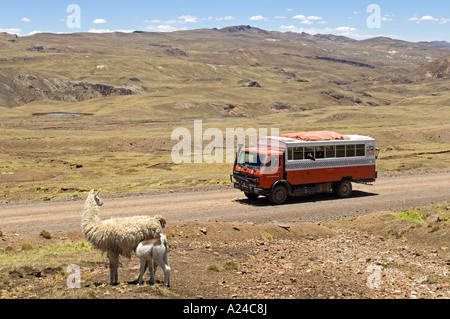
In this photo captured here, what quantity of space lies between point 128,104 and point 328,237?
10470 cm

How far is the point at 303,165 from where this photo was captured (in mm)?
27859

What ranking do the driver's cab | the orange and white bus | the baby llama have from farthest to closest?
the orange and white bus, the driver's cab, the baby llama

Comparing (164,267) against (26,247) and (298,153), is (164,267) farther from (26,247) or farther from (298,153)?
(298,153)

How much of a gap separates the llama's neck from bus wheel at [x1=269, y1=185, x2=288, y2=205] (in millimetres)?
15889

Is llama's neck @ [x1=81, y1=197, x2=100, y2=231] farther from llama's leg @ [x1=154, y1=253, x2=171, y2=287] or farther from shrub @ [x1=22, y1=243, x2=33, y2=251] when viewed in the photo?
shrub @ [x1=22, y1=243, x2=33, y2=251]

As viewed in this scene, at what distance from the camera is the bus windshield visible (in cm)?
2737

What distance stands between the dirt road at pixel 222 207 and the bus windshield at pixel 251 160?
84.9 inches

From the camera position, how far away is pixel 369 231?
21.3 meters

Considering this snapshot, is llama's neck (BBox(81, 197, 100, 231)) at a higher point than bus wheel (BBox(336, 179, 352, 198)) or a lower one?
higher

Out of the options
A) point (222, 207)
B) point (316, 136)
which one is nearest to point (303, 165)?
point (316, 136)

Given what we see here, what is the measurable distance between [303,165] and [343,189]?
363cm

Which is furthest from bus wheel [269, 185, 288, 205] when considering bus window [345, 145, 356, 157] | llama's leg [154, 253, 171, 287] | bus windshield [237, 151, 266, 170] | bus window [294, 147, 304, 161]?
llama's leg [154, 253, 171, 287]

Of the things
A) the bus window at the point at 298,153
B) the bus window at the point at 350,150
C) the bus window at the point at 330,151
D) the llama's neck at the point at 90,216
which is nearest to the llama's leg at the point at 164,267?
the llama's neck at the point at 90,216
